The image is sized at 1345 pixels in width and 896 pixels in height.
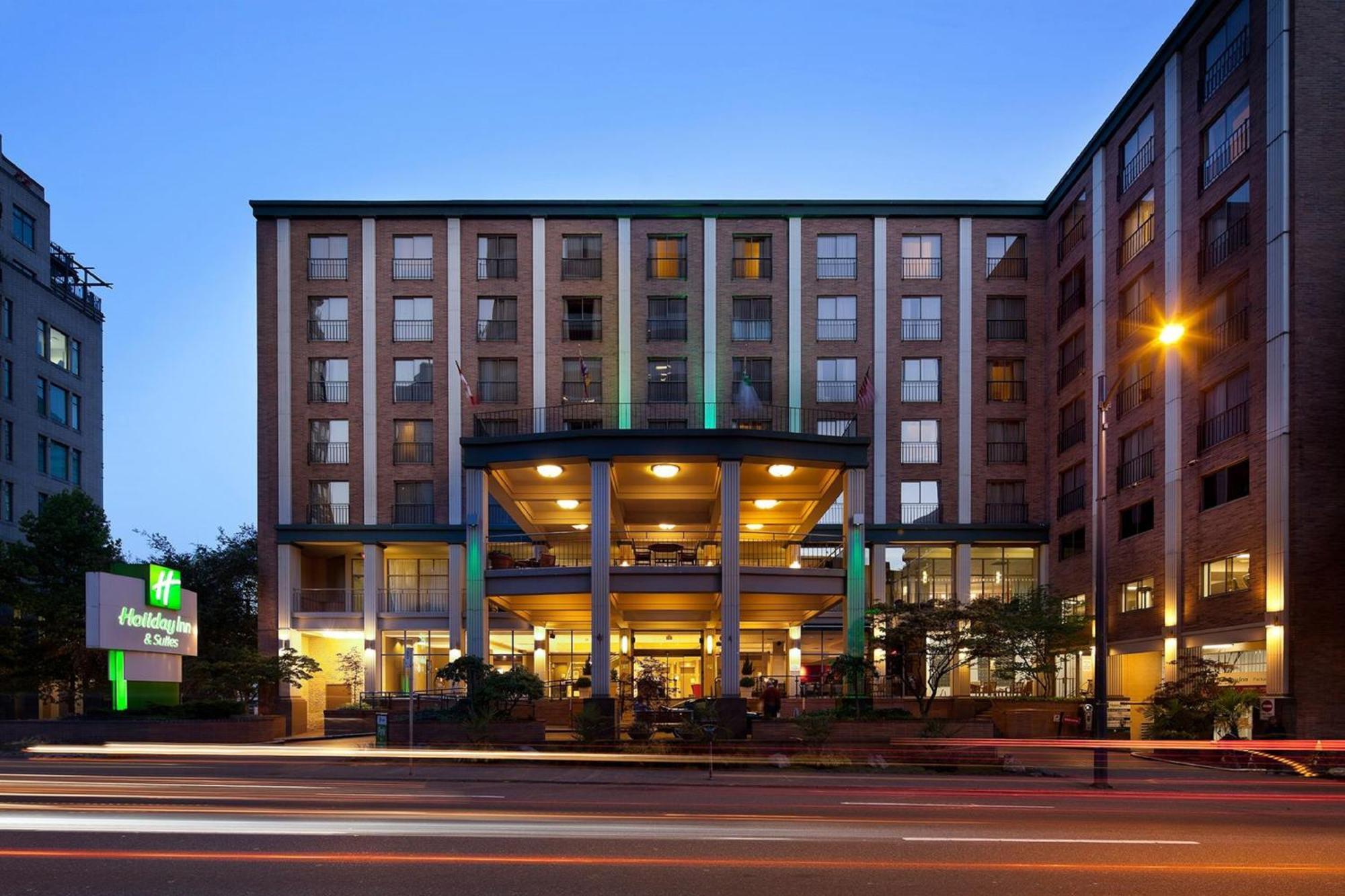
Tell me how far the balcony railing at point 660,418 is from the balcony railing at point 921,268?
7.66 m

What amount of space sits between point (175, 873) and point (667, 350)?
2000 inches

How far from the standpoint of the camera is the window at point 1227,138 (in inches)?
1609

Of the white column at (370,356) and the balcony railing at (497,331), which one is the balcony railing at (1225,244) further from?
the white column at (370,356)

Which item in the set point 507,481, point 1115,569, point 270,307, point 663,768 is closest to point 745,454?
point 507,481

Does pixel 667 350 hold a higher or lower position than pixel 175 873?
higher

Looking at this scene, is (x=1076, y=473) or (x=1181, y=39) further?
(x=1076, y=473)

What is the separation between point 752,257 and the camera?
6247 cm

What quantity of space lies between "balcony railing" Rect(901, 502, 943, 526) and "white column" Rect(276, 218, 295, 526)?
3042 centimetres

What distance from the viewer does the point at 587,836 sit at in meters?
15.0

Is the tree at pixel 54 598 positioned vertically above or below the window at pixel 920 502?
below

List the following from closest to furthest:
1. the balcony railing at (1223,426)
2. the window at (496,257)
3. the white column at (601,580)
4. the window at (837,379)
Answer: the white column at (601,580) → the balcony railing at (1223,426) → the window at (837,379) → the window at (496,257)

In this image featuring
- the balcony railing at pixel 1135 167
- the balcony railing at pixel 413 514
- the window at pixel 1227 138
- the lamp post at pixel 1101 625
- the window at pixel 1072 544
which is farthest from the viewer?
the balcony railing at pixel 413 514

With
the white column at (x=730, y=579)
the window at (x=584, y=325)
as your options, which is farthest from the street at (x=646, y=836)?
the window at (x=584, y=325)

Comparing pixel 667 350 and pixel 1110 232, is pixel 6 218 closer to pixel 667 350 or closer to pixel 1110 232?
pixel 667 350
